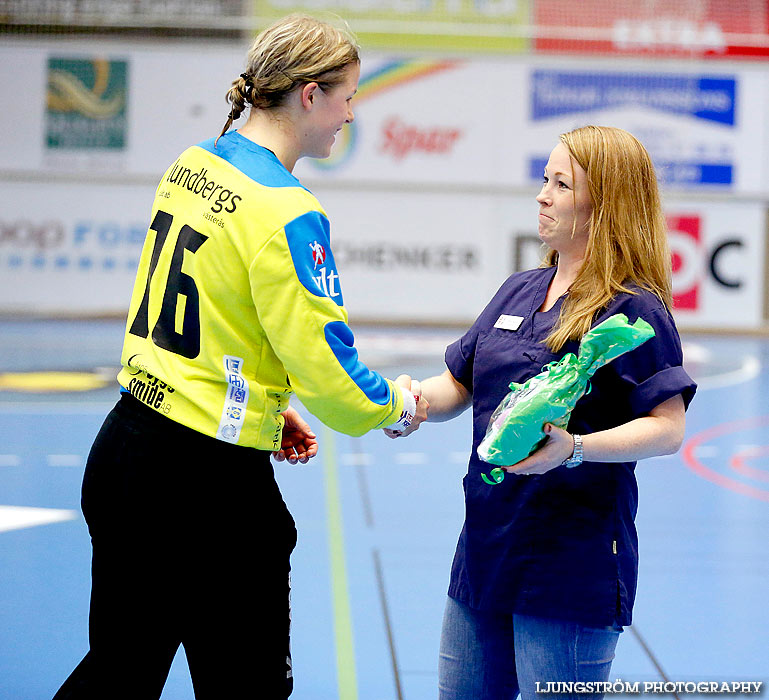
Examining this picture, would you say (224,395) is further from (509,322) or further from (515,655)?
(515,655)

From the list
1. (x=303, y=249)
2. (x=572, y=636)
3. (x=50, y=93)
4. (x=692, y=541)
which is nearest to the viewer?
(x=303, y=249)

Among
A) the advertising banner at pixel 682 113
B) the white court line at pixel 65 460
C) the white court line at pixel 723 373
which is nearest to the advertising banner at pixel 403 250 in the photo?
the advertising banner at pixel 682 113

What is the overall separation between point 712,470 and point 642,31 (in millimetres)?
9685

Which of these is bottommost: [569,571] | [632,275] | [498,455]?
[569,571]

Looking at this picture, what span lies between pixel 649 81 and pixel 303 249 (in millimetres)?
13845

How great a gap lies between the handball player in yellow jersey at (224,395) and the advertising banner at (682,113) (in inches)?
511

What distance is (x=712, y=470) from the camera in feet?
23.0

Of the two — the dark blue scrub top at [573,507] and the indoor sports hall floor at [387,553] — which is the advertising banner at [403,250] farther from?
the dark blue scrub top at [573,507]

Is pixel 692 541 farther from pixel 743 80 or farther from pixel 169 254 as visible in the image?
pixel 743 80

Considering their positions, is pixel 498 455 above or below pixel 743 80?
below

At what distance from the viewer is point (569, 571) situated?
2139 mm

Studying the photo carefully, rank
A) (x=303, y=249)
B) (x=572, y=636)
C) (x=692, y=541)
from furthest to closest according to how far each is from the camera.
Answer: (x=692, y=541)
(x=572, y=636)
(x=303, y=249)

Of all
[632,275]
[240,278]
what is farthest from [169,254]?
[632,275]

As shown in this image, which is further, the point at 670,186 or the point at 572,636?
the point at 670,186
